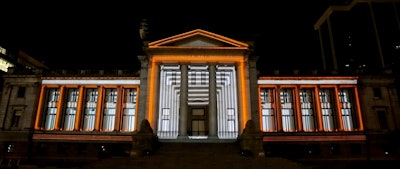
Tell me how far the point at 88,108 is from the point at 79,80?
148 inches

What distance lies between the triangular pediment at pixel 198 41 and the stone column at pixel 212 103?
8.78ft

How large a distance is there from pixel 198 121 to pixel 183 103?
371 cm

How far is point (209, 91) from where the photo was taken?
34062 mm

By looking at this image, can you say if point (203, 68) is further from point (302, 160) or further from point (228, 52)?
point (302, 160)

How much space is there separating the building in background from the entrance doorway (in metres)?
0.12

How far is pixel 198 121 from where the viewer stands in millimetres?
35969

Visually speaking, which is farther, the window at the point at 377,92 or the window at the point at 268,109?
the window at the point at 377,92

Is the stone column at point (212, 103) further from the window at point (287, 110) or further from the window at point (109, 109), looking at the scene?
the window at point (109, 109)

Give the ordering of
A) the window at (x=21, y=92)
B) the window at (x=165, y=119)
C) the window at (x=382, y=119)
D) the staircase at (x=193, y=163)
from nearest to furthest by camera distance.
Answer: the staircase at (x=193, y=163)
the window at (x=165, y=119)
the window at (x=382, y=119)
the window at (x=21, y=92)

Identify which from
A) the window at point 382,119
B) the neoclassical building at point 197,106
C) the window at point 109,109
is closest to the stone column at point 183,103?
the neoclassical building at point 197,106

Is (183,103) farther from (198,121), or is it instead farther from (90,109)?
(90,109)

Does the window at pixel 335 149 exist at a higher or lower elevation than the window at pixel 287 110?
lower

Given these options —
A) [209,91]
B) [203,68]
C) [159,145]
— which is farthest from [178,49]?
[159,145]

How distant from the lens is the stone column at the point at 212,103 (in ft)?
106
